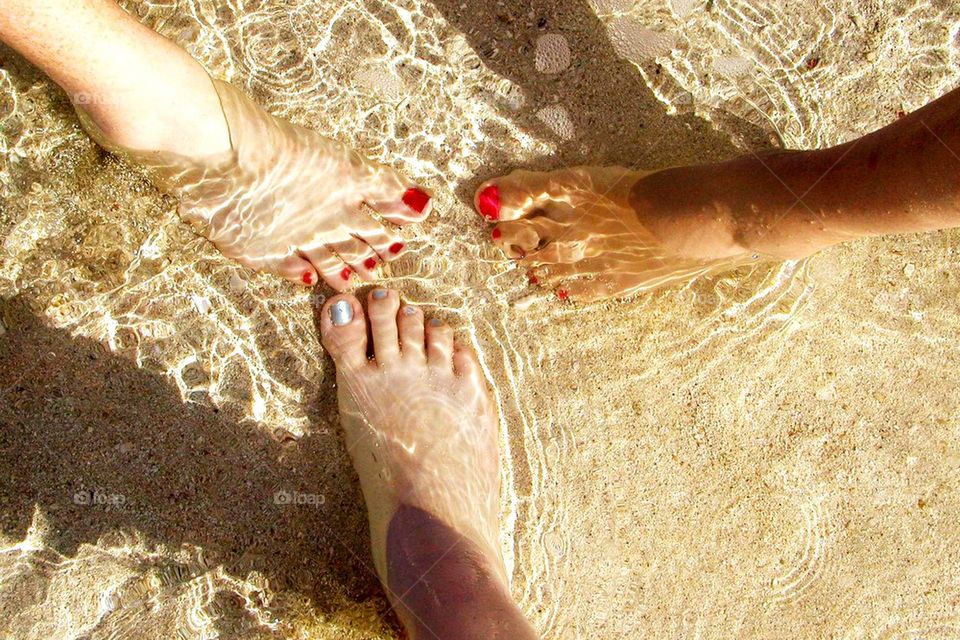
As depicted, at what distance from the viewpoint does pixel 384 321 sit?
261 cm

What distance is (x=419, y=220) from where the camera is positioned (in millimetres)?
2605

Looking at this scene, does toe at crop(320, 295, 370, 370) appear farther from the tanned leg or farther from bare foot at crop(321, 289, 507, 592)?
the tanned leg

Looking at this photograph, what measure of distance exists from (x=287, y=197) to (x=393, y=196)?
37 cm

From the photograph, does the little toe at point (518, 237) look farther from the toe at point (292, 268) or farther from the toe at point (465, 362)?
the toe at point (292, 268)

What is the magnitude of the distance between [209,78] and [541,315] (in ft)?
4.53

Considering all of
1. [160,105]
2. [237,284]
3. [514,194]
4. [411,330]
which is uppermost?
[160,105]

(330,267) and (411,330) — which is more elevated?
(330,267)

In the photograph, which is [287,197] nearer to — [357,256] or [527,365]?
[357,256]

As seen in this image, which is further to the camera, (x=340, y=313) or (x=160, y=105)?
(x=340, y=313)

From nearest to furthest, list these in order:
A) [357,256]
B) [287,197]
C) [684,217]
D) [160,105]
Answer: [160,105] → [684,217] → [287,197] → [357,256]

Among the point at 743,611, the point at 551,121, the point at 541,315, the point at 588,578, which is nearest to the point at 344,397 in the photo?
the point at 541,315

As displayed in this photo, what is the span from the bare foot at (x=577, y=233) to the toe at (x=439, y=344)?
1.21 ft

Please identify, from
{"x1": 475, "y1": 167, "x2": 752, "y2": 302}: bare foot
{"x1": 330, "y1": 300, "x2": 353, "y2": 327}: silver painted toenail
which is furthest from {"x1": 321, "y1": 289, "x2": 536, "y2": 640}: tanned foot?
{"x1": 475, "y1": 167, "x2": 752, "y2": 302}: bare foot

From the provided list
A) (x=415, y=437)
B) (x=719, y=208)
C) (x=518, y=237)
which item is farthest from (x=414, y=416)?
(x=719, y=208)
